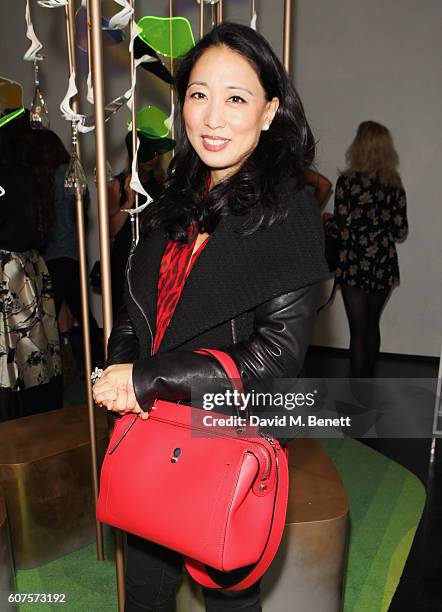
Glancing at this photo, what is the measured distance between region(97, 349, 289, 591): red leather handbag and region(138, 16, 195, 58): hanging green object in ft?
2.88

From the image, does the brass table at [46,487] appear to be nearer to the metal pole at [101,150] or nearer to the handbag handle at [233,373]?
the metal pole at [101,150]

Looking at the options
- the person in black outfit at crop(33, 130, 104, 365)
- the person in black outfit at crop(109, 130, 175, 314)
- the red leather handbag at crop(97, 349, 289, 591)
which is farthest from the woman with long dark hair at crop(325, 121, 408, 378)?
the red leather handbag at crop(97, 349, 289, 591)

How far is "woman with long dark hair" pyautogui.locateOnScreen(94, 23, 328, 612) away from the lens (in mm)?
1186

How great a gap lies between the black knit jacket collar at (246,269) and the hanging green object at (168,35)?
63 centimetres

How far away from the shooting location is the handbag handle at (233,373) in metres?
1.17

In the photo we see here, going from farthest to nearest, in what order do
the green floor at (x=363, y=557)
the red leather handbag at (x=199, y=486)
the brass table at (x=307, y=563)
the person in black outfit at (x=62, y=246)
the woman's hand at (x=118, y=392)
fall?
the person in black outfit at (x=62, y=246) → the green floor at (x=363, y=557) → the brass table at (x=307, y=563) → the woman's hand at (x=118, y=392) → the red leather handbag at (x=199, y=486)

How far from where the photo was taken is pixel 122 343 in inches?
56.9

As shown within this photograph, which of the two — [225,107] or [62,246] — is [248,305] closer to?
[225,107]

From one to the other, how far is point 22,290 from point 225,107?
1727 mm

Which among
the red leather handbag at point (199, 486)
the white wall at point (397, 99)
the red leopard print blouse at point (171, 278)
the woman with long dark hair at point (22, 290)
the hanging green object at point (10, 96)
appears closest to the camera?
the red leather handbag at point (199, 486)

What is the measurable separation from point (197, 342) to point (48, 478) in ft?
3.62

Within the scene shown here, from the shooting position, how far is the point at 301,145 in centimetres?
131

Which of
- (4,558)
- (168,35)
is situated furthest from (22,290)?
(168,35)

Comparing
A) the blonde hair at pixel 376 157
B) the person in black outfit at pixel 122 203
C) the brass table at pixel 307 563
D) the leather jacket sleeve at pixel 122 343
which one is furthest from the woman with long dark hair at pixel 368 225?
the leather jacket sleeve at pixel 122 343
